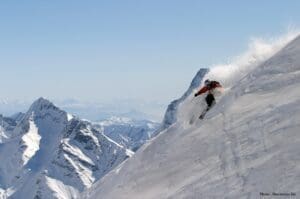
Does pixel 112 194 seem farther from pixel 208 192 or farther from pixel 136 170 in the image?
pixel 208 192

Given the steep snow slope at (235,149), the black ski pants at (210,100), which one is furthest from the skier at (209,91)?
the steep snow slope at (235,149)

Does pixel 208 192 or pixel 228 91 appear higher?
pixel 228 91

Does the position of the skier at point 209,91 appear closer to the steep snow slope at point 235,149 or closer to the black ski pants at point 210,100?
the black ski pants at point 210,100

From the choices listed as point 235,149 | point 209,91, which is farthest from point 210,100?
point 235,149

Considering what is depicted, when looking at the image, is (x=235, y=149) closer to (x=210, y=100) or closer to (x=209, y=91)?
(x=210, y=100)

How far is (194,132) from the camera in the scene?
30.8 m

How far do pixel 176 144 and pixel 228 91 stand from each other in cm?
470

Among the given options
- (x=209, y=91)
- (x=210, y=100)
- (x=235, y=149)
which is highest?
(x=209, y=91)

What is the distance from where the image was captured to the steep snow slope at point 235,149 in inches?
827

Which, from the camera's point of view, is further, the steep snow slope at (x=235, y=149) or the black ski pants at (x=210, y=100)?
the black ski pants at (x=210, y=100)

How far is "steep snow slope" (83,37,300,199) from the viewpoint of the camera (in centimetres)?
2100

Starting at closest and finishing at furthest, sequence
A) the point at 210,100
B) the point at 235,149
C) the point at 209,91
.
A: the point at 235,149
the point at 210,100
the point at 209,91

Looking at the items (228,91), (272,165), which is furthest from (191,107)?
(272,165)

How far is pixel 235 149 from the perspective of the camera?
24.6 metres
